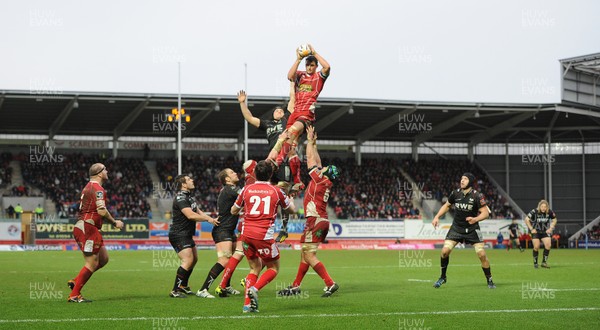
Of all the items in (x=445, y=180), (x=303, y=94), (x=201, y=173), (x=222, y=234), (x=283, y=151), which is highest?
(x=303, y=94)

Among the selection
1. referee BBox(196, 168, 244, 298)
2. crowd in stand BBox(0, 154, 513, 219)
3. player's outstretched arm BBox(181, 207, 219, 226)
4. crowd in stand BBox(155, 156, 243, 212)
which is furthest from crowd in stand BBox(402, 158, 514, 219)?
player's outstretched arm BBox(181, 207, 219, 226)

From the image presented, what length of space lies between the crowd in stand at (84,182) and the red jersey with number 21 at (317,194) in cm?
4121

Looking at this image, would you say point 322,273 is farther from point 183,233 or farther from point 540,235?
point 540,235

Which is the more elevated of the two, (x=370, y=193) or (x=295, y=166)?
(x=295, y=166)

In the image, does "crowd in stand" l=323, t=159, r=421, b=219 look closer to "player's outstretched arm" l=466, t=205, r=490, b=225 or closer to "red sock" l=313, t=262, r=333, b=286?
"player's outstretched arm" l=466, t=205, r=490, b=225

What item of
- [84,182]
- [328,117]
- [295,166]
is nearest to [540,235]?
[295,166]

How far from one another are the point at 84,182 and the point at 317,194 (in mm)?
47425

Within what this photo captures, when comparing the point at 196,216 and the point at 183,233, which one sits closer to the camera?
the point at 196,216

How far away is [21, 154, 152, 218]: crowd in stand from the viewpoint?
5769 cm

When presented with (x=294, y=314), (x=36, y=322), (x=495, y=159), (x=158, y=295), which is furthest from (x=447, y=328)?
(x=495, y=159)

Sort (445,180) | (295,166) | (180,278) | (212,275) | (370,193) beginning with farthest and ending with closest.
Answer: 1. (445,180)
2. (370,193)
3. (295,166)
4. (212,275)
5. (180,278)

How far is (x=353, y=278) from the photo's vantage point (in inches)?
862

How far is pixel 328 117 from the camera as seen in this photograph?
208 feet

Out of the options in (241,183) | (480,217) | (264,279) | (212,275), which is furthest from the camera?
(241,183)
